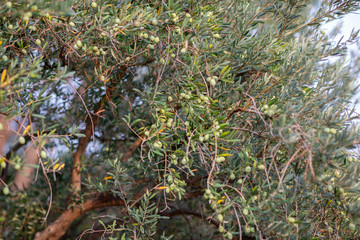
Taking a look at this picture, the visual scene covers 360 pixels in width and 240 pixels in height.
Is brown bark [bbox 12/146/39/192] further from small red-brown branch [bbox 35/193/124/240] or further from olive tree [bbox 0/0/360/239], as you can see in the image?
small red-brown branch [bbox 35/193/124/240]

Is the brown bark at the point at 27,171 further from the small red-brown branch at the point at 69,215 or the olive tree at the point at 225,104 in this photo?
the small red-brown branch at the point at 69,215

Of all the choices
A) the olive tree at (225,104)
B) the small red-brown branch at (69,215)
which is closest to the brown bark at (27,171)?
the olive tree at (225,104)

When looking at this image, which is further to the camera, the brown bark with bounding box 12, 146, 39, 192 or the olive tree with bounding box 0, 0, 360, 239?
the olive tree with bounding box 0, 0, 360, 239

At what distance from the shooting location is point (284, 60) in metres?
1.79

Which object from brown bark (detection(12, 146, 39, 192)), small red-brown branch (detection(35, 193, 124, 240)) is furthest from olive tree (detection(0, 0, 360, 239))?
small red-brown branch (detection(35, 193, 124, 240))

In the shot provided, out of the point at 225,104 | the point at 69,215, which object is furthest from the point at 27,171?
the point at 225,104

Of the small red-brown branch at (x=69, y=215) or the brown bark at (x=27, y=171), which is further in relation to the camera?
the small red-brown branch at (x=69, y=215)

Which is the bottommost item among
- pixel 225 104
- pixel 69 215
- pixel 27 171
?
pixel 27 171

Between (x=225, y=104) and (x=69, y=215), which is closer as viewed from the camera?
(x=225, y=104)

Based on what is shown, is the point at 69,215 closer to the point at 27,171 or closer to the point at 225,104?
the point at 225,104

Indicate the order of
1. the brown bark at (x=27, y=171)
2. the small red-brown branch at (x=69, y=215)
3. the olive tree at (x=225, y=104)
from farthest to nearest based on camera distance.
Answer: the small red-brown branch at (x=69, y=215) < the olive tree at (x=225, y=104) < the brown bark at (x=27, y=171)

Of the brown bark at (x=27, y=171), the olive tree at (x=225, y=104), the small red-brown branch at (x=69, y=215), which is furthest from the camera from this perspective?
the small red-brown branch at (x=69, y=215)

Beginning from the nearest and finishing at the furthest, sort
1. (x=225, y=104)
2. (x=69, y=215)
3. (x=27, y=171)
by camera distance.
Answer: (x=225, y=104) → (x=69, y=215) → (x=27, y=171)

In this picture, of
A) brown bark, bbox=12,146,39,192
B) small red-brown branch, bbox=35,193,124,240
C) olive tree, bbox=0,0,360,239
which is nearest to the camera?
brown bark, bbox=12,146,39,192
